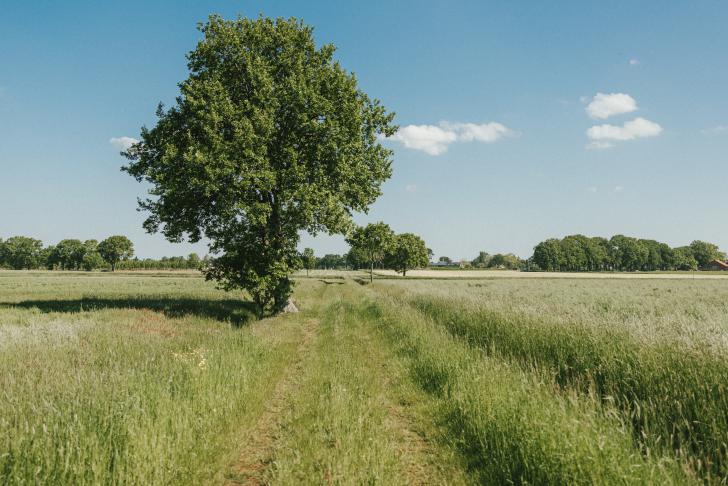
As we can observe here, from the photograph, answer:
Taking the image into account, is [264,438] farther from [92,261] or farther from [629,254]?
[629,254]

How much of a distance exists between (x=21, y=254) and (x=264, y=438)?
240786 millimetres

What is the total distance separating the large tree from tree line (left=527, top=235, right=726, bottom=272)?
179 metres

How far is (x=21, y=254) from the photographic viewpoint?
179375 mm

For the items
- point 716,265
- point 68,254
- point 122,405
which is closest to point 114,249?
point 68,254

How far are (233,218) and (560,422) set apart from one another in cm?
1763

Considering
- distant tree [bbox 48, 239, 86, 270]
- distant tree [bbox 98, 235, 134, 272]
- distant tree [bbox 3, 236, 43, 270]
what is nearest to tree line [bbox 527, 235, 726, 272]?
distant tree [bbox 98, 235, 134, 272]

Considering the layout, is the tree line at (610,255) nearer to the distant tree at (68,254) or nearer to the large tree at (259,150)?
the large tree at (259,150)

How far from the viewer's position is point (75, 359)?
9.12 meters

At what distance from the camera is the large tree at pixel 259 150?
1745 cm

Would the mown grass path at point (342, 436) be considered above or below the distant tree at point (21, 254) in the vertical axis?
below

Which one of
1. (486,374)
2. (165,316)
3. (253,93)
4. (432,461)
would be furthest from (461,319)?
(253,93)

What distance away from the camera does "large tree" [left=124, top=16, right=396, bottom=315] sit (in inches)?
687

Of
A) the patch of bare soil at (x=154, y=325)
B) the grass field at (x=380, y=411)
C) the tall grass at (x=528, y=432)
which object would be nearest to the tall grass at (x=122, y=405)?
the grass field at (x=380, y=411)

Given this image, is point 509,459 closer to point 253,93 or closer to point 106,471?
point 106,471
